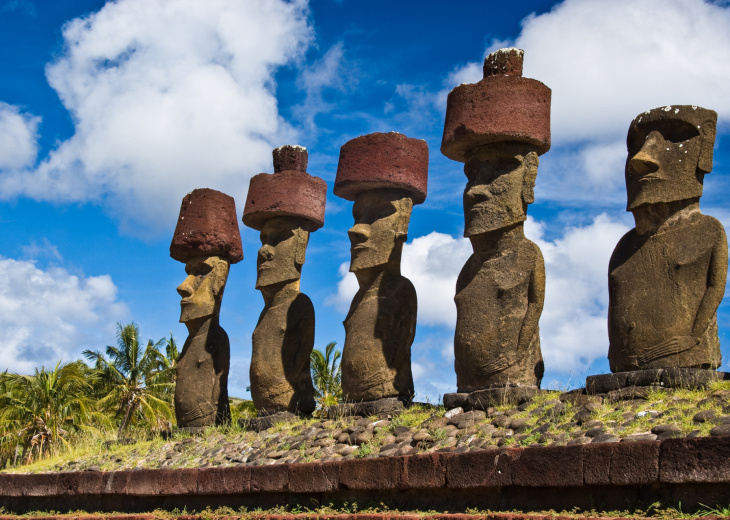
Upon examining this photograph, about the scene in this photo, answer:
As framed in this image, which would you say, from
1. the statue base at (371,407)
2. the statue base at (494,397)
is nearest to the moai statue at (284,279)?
the statue base at (371,407)

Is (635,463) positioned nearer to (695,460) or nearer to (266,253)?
(695,460)

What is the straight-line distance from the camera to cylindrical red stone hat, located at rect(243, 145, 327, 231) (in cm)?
1187

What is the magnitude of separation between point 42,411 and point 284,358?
1375 cm

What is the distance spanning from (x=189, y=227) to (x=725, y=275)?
7831 millimetres

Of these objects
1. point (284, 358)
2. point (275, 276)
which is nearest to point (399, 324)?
point (284, 358)

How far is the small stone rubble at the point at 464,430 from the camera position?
6566mm

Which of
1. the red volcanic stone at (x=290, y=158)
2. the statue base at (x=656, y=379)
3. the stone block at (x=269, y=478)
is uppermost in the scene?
the red volcanic stone at (x=290, y=158)

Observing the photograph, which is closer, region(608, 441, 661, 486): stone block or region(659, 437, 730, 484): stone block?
region(659, 437, 730, 484): stone block

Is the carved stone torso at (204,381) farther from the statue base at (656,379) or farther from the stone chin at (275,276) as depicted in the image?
the statue base at (656,379)

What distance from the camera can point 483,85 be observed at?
9.23 metres

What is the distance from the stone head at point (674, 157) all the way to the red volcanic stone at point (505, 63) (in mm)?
1768

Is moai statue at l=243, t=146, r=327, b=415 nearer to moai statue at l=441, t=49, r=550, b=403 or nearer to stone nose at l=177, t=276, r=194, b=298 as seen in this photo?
stone nose at l=177, t=276, r=194, b=298

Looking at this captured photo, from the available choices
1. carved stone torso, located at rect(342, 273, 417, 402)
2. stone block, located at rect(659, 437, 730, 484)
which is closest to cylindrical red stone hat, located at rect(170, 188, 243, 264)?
carved stone torso, located at rect(342, 273, 417, 402)

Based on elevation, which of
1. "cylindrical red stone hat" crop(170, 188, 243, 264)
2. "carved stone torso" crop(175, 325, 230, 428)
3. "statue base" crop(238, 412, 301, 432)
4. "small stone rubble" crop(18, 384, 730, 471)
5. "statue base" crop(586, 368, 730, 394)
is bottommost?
"small stone rubble" crop(18, 384, 730, 471)
